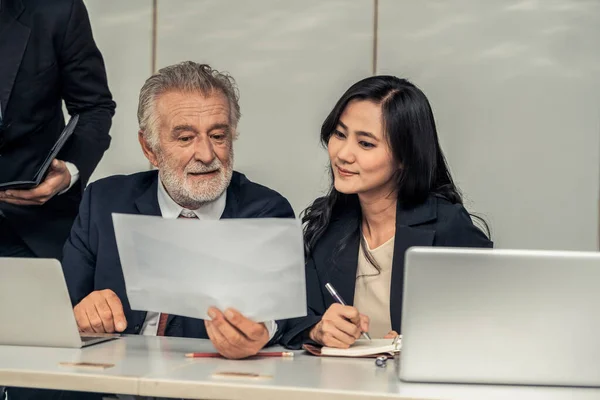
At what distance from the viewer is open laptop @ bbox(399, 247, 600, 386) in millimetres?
1594

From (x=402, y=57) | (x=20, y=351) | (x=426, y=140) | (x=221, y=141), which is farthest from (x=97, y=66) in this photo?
(x=402, y=57)

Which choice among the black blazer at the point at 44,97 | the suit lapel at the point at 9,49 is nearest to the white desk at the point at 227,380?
the black blazer at the point at 44,97

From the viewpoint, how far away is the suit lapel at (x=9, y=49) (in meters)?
2.93

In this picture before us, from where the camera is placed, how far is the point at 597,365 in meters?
1.64

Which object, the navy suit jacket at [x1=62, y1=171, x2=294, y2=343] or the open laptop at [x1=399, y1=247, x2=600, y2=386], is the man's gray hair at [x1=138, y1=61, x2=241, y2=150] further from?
the open laptop at [x1=399, y1=247, x2=600, y2=386]

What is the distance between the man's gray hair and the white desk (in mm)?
920

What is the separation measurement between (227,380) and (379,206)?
1207 mm

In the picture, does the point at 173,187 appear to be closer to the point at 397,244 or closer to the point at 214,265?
the point at 397,244

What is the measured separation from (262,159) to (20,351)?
103 inches

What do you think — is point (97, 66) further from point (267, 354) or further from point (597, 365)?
point (597, 365)

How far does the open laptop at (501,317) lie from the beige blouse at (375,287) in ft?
3.43

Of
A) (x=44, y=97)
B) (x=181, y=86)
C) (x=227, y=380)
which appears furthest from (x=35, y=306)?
(x=44, y=97)

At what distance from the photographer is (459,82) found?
14.1 feet

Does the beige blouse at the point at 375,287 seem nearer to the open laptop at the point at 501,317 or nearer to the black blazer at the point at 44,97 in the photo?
the black blazer at the point at 44,97
